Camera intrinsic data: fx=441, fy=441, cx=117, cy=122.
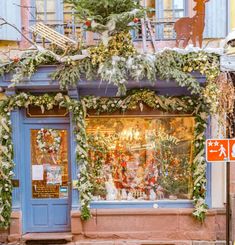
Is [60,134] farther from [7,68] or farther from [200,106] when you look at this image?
[200,106]

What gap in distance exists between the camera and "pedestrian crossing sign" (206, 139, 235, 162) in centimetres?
721

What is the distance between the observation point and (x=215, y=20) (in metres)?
9.13

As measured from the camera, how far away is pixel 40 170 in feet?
31.4

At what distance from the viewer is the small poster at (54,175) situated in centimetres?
960

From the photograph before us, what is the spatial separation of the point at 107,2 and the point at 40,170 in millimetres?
3859

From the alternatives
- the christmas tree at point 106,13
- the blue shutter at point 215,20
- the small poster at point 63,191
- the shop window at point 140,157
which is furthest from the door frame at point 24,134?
the blue shutter at point 215,20

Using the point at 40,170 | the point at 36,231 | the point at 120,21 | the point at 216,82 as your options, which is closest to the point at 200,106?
the point at 216,82

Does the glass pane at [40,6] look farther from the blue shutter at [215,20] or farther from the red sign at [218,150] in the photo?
the red sign at [218,150]

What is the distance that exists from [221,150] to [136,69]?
229 centimetres

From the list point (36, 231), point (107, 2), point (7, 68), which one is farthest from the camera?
point (36, 231)

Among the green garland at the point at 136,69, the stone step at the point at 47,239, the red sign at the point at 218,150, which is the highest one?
the green garland at the point at 136,69

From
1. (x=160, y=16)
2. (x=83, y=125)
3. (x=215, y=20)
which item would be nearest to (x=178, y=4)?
(x=160, y=16)

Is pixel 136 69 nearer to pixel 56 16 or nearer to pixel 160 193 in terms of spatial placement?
pixel 56 16

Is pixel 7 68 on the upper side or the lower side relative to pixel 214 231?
upper
